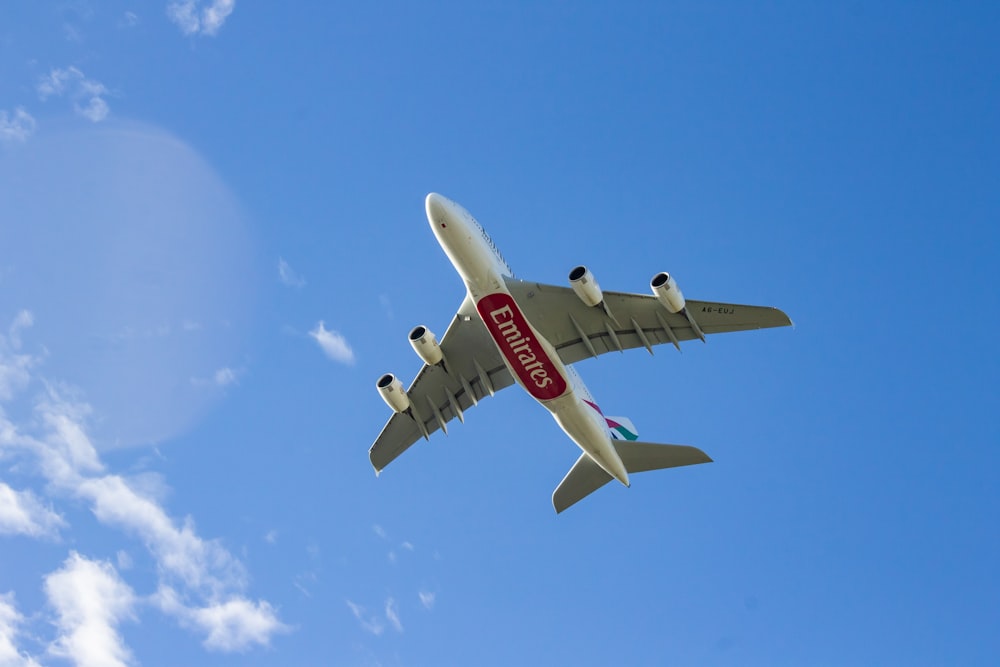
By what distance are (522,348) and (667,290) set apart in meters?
5.11

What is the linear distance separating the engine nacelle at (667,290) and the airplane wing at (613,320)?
3.12ft

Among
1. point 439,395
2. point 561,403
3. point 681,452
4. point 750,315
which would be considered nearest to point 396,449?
point 439,395

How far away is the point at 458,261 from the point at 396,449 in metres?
9.59

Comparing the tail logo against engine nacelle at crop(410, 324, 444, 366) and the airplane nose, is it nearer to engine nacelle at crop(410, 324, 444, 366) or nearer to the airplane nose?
engine nacelle at crop(410, 324, 444, 366)

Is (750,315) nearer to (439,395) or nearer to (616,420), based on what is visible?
(616,420)

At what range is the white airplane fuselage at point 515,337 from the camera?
29.7 m

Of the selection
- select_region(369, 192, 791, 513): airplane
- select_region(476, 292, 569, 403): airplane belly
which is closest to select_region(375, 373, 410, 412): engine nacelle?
select_region(369, 192, 791, 513): airplane

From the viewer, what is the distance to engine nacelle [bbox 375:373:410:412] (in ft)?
111

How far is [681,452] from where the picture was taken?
1308 inches

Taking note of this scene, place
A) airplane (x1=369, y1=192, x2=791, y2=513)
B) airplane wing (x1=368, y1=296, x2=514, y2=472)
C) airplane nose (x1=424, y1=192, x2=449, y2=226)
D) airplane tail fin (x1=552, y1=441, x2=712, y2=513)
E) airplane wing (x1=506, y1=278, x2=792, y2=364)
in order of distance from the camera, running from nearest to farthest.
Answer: airplane nose (x1=424, y1=192, x2=449, y2=226) → airplane (x1=369, y1=192, x2=791, y2=513) → airplane wing (x1=506, y1=278, x2=792, y2=364) → airplane tail fin (x1=552, y1=441, x2=712, y2=513) → airplane wing (x1=368, y1=296, x2=514, y2=472)

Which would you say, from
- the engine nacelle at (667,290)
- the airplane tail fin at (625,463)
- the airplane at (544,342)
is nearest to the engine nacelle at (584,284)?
the airplane at (544,342)

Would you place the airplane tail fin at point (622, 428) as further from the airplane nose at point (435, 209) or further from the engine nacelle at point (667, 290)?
the airplane nose at point (435, 209)

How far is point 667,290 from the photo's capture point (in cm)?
2989

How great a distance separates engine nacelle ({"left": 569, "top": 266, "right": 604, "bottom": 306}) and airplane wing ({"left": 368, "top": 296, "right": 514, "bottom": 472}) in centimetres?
492
